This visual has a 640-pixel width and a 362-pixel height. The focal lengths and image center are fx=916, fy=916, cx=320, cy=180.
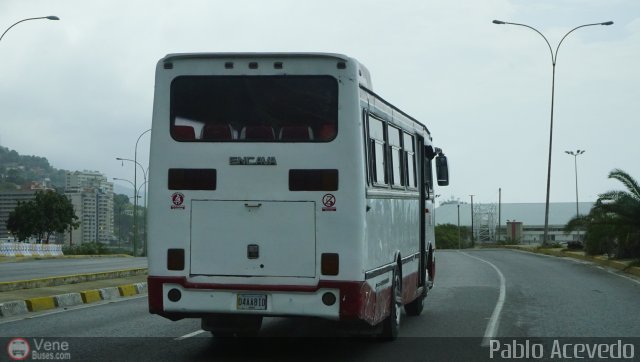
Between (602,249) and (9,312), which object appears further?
(602,249)

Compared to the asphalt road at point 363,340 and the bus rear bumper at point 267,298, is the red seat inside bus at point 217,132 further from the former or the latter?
the asphalt road at point 363,340

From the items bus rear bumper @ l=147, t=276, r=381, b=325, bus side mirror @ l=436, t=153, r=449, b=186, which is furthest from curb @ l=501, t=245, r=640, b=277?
bus rear bumper @ l=147, t=276, r=381, b=325

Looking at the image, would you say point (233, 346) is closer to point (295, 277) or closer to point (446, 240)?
point (295, 277)

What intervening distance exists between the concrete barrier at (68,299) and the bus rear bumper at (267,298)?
7.53 meters

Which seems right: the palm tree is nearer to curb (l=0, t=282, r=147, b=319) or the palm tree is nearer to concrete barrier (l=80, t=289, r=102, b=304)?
curb (l=0, t=282, r=147, b=319)

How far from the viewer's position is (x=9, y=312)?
1466 centimetres

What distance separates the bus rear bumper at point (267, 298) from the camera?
927 cm

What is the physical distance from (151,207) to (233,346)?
224 centimetres

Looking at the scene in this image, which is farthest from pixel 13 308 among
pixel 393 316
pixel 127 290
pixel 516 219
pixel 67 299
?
pixel 516 219

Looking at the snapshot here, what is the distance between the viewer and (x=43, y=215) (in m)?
86.1

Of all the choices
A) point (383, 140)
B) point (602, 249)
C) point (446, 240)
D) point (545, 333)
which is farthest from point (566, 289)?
point (446, 240)

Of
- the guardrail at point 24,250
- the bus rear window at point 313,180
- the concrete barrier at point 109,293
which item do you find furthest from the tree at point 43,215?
the bus rear window at point 313,180

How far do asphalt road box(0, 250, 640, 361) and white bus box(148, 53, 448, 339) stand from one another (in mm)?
817

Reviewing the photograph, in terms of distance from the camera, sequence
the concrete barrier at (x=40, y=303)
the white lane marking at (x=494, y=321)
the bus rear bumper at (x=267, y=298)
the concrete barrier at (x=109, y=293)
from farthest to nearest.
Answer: the concrete barrier at (x=109, y=293) → the concrete barrier at (x=40, y=303) → the white lane marking at (x=494, y=321) → the bus rear bumper at (x=267, y=298)
